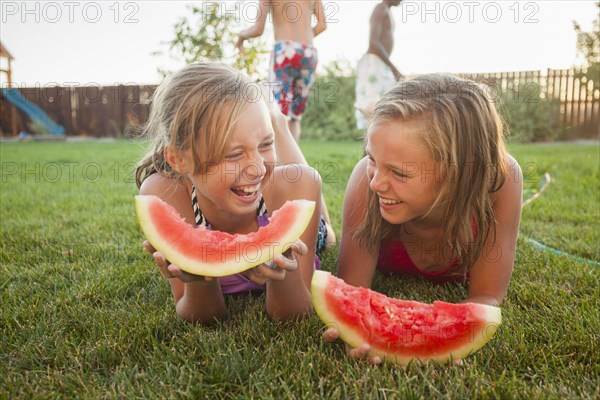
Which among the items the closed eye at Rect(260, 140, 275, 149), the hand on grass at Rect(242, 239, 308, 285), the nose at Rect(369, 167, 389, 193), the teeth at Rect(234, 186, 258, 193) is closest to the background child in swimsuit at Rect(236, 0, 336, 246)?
the closed eye at Rect(260, 140, 275, 149)

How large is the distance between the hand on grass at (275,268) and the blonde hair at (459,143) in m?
0.61

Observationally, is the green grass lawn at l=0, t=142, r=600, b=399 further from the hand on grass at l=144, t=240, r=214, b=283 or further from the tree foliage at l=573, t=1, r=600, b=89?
the tree foliage at l=573, t=1, r=600, b=89

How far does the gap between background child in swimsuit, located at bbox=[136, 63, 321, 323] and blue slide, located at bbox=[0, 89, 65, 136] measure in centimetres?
1795

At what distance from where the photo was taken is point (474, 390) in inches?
58.4

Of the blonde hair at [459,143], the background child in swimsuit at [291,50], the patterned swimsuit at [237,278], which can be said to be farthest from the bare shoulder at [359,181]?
the background child in swimsuit at [291,50]

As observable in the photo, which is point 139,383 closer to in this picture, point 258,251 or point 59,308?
point 258,251

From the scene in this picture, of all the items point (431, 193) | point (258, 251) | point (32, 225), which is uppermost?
point (431, 193)

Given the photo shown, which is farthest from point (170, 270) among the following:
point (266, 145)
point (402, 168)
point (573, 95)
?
point (573, 95)

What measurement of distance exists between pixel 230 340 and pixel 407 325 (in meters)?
0.61

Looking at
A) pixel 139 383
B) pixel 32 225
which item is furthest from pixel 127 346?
pixel 32 225

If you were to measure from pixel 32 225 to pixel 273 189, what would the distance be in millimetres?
2328

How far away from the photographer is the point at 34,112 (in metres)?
18.4

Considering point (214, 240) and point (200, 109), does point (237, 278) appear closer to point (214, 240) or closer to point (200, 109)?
point (214, 240)

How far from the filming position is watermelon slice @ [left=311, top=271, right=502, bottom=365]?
1654 mm
